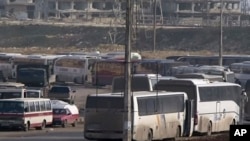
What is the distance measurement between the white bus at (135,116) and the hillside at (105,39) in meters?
56.0

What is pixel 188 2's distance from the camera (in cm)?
12950

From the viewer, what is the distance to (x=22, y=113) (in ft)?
102

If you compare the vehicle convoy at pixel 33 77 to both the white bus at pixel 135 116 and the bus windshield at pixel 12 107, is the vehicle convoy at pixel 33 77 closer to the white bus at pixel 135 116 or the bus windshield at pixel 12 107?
the bus windshield at pixel 12 107

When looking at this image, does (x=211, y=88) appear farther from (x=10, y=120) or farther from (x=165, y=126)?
(x=10, y=120)

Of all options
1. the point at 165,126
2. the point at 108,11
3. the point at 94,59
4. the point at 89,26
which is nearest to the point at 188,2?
the point at 108,11

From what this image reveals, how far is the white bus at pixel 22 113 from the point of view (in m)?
31.3

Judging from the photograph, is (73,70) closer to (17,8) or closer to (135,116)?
(135,116)

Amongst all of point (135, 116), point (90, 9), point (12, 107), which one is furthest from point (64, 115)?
point (90, 9)

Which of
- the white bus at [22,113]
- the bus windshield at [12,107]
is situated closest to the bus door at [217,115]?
the white bus at [22,113]

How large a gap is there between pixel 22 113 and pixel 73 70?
92.5 ft

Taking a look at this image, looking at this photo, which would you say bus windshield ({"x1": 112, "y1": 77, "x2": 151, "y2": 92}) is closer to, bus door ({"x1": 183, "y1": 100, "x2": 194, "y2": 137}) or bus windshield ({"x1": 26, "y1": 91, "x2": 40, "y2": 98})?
bus windshield ({"x1": 26, "y1": 91, "x2": 40, "y2": 98})

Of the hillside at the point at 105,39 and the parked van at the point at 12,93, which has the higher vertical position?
the parked van at the point at 12,93

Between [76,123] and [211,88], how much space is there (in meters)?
7.35

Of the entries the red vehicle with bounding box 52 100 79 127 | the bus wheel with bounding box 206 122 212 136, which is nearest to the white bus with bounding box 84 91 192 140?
the bus wheel with bounding box 206 122 212 136
